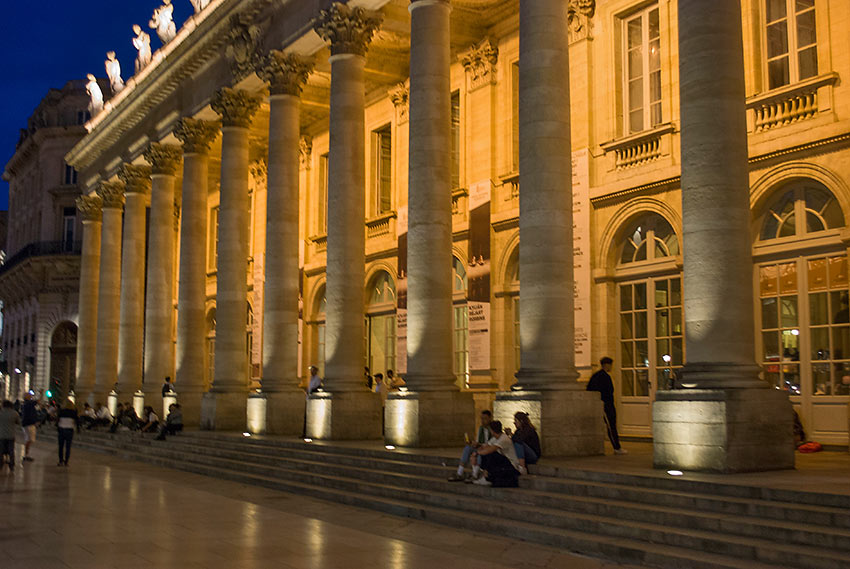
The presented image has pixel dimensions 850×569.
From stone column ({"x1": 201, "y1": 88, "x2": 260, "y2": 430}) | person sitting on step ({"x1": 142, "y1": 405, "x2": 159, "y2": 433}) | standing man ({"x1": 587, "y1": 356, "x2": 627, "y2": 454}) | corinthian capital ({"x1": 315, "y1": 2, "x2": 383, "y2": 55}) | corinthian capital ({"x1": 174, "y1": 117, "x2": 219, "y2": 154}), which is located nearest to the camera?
standing man ({"x1": 587, "y1": 356, "x2": 627, "y2": 454})

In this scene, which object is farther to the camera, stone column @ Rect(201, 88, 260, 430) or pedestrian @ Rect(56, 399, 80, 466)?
stone column @ Rect(201, 88, 260, 430)

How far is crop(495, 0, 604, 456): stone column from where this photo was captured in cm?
1498

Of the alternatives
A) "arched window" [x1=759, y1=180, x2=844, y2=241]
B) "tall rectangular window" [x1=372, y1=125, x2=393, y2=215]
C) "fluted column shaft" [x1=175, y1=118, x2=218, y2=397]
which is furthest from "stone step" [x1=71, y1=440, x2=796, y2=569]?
"tall rectangular window" [x1=372, y1=125, x2=393, y2=215]

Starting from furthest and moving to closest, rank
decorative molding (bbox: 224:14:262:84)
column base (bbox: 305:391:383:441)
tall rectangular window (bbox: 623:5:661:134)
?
decorative molding (bbox: 224:14:262:84), tall rectangular window (bbox: 623:5:661:134), column base (bbox: 305:391:383:441)

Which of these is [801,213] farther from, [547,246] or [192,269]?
[192,269]

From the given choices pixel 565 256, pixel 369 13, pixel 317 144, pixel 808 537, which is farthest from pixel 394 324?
pixel 808 537

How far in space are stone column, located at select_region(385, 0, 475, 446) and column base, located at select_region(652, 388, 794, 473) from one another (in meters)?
6.14

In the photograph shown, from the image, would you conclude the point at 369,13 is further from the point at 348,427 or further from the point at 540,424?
the point at 540,424

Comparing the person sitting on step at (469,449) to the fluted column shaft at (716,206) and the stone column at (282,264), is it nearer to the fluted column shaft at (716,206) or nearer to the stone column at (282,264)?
the fluted column shaft at (716,206)

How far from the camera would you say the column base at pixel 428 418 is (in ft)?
57.4

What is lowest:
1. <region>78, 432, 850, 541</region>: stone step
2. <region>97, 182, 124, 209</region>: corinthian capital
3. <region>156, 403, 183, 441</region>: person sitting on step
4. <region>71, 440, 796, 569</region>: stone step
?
<region>71, 440, 796, 569</region>: stone step

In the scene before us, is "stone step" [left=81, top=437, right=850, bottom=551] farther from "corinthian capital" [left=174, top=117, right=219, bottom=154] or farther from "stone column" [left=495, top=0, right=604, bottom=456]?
"corinthian capital" [left=174, top=117, right=219, bottom=154]

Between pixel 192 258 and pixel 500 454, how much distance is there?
59.8ft

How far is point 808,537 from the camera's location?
345 inches
